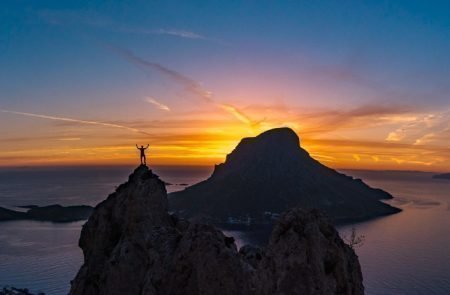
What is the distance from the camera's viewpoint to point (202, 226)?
22562 mm

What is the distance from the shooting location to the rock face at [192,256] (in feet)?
44.8

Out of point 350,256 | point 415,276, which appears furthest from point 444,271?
point 350,256

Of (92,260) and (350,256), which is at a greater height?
(350,256)

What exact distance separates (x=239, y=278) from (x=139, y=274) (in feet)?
26.1

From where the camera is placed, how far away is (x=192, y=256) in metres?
21.7

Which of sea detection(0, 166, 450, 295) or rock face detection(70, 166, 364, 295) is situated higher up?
rock face detection(70, 166, 364, 295)

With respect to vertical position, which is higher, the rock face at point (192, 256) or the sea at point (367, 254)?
the rock face at point (192, 256)

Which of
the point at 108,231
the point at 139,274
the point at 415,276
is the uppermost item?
the point at 108,231

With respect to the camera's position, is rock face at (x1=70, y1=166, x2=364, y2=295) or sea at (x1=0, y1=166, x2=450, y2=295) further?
sea at (x1=0, y1=166, x2=450, y2=295)

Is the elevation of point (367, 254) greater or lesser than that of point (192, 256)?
lesser

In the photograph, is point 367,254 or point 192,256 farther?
point 367,254

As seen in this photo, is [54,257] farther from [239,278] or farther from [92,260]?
[239,278]

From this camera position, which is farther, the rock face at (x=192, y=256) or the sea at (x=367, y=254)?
the sea at (x=367, y=254)

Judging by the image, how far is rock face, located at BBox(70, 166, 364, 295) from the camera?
13.6 m
